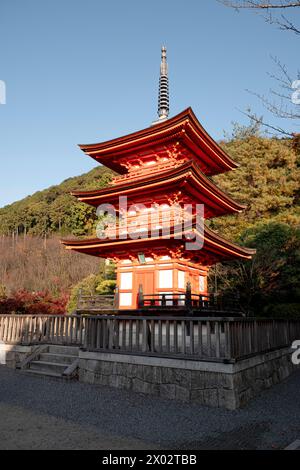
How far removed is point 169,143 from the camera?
16.1 meters

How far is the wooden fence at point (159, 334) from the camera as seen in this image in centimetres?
774

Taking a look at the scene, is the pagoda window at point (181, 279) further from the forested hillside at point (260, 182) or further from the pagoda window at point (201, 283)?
the forested hillside at point (260, 182)

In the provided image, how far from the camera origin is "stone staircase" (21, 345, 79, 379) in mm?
9672

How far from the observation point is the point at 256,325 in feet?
30.5

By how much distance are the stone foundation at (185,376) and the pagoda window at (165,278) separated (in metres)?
5.80

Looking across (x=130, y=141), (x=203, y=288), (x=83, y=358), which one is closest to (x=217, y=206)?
(x=203, y=288)

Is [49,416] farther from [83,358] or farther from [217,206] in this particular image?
[217,206]

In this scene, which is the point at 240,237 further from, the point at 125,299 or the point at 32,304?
the point at 32,304

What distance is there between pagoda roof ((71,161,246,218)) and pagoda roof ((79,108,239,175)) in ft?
4.87

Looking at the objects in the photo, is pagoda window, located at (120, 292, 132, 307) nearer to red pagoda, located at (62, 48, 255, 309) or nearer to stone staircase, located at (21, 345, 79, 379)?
red pagoda, located at (62, 48, 255, 309)

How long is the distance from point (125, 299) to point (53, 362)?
592cm

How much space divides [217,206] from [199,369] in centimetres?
1161

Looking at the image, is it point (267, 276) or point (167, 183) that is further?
point (267, 276)

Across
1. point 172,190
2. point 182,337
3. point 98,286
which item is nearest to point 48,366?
point 182,337
